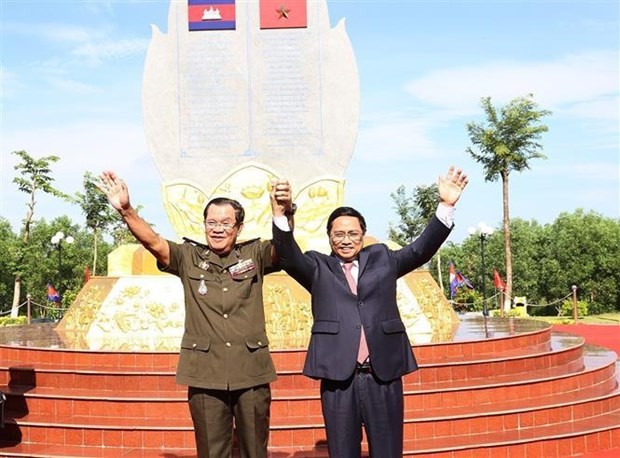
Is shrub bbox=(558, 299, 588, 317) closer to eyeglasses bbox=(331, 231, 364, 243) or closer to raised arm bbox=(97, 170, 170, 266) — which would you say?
eyeglasses bbox=(331, 231, 364, 243)

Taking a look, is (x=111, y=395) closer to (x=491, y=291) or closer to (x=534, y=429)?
(x=534, y=429)

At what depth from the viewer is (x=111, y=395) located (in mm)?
4836

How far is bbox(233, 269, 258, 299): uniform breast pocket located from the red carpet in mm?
8279

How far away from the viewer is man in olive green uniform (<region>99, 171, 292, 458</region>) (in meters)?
2.47

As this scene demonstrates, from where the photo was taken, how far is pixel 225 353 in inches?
97.7

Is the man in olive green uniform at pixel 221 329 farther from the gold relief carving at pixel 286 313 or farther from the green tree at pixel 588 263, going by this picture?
the green tree at pixel 588 263

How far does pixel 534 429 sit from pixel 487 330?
114 inches

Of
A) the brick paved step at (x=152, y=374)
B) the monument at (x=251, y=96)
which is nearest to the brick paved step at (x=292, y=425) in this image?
the brick paved step at (x=152, y=374)

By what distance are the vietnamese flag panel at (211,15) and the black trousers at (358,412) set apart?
7.73 metres

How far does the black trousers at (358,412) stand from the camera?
2467 millimetres

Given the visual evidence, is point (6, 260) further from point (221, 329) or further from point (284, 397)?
point (221, 329)

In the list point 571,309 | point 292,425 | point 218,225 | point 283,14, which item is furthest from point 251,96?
point 571,309

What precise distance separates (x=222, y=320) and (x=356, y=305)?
0.51 meters

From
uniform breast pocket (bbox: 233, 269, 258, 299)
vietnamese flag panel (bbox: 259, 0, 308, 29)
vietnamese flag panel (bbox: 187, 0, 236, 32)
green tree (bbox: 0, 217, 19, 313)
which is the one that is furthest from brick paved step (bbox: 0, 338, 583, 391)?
green tree (bbox: 0, 217, 19, 313)
